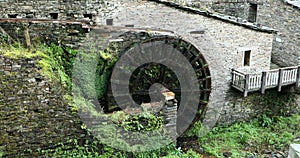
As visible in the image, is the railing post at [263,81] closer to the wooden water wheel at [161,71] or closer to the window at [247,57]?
the window at [247,57]

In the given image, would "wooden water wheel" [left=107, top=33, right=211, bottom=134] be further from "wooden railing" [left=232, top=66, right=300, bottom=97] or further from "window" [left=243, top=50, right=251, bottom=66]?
"window" [left=243, top=50, right=251, bottom=66]

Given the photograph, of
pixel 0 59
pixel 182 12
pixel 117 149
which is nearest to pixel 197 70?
pixel 182 12

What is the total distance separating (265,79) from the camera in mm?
10812

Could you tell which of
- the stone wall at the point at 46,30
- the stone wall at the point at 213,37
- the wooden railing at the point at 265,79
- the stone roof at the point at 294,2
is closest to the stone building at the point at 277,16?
the stone roof at the point at 294,2

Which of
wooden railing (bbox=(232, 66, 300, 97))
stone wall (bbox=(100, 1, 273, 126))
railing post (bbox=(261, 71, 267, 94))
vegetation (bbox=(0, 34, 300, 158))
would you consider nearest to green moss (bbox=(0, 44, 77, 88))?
vegetation (bbox=(0, 34, 300, 158))

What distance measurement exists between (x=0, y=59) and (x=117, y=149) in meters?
3.05

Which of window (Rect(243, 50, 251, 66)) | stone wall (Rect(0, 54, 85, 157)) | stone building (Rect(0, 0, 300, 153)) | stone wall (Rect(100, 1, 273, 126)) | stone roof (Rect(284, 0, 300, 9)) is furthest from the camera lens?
stone roof (Rect(284, 0, 300, 9))

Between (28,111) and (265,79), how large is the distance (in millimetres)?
6954

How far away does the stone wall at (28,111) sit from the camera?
23.1ft

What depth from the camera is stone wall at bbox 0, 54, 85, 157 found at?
7.05 m

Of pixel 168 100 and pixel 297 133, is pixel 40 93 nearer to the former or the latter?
pixel 168 100

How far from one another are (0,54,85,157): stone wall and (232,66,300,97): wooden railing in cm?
543

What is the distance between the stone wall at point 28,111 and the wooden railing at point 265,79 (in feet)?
17.8

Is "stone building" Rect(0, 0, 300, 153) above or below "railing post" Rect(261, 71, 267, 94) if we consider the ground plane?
above
